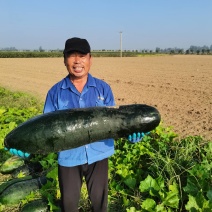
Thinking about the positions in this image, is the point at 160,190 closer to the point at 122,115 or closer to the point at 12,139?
the point at 122,115

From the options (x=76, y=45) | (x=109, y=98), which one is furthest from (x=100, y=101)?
(x=76, y=45)

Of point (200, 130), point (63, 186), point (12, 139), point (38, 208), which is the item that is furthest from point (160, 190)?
point (200, 130)

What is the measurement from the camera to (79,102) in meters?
3.15

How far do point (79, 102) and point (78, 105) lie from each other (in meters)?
0.03

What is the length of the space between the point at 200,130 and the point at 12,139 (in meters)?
5.99

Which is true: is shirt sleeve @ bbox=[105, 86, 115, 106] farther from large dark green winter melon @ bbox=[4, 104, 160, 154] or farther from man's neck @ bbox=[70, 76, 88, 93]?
man's neck @ bbox=[70, 76, 88, 93]

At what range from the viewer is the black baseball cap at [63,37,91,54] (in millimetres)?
2946

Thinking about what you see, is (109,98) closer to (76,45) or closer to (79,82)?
(79,82)

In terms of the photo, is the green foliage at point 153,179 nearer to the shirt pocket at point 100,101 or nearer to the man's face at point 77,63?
the shirt pocket at point 100,101

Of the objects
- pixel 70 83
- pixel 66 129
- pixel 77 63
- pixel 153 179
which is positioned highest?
pixel 77 63

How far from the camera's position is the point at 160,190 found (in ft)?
12.0

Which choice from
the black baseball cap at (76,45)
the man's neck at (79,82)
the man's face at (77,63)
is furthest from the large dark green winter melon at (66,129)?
the black baseball cap at (76,45)

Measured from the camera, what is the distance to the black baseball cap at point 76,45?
2946mm

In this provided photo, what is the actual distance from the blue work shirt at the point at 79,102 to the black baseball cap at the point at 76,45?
29 cm
